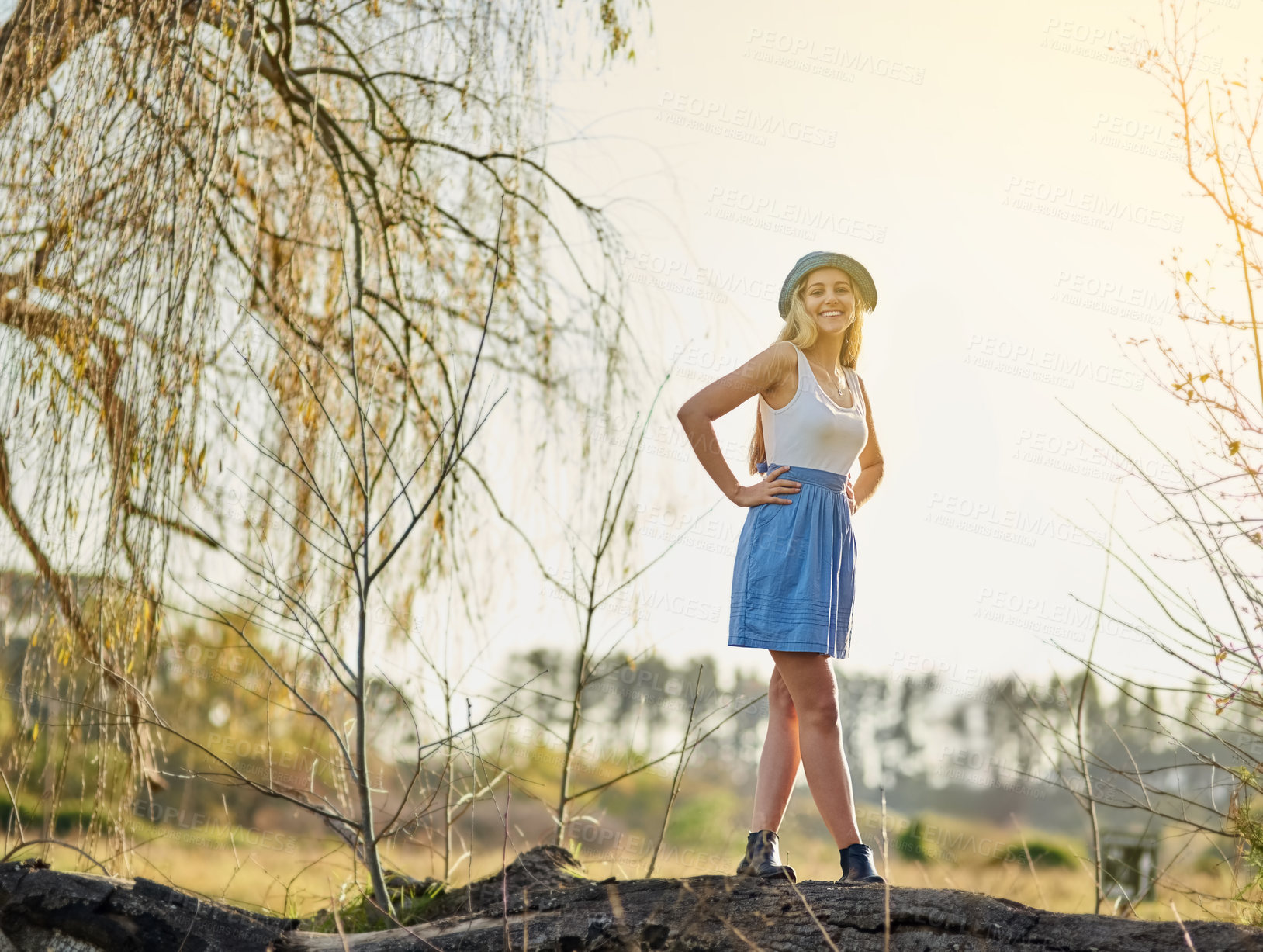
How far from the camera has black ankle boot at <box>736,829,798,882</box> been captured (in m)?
2.12

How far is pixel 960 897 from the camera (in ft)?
5.96

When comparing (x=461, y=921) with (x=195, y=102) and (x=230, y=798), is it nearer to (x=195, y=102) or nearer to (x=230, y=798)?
(x=195, y=102)

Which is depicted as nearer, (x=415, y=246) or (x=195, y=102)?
(x=195, y=102)

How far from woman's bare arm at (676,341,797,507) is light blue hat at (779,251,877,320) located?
24 cm

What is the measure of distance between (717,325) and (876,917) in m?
1.98

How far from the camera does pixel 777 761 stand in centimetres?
225

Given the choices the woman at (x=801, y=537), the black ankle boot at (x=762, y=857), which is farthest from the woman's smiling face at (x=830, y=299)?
the black ankle boot at (x=762, y=857)

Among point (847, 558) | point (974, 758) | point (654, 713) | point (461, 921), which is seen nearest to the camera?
point (461, 921)

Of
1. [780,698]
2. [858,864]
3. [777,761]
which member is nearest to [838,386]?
[780,698]

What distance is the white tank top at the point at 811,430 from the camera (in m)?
2.28

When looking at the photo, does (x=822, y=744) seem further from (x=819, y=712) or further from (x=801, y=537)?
(x=801, y=537)

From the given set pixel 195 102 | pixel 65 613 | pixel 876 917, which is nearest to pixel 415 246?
pixel 195 102

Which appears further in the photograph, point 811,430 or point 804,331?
point 804,331

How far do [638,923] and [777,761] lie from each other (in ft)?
1.63
